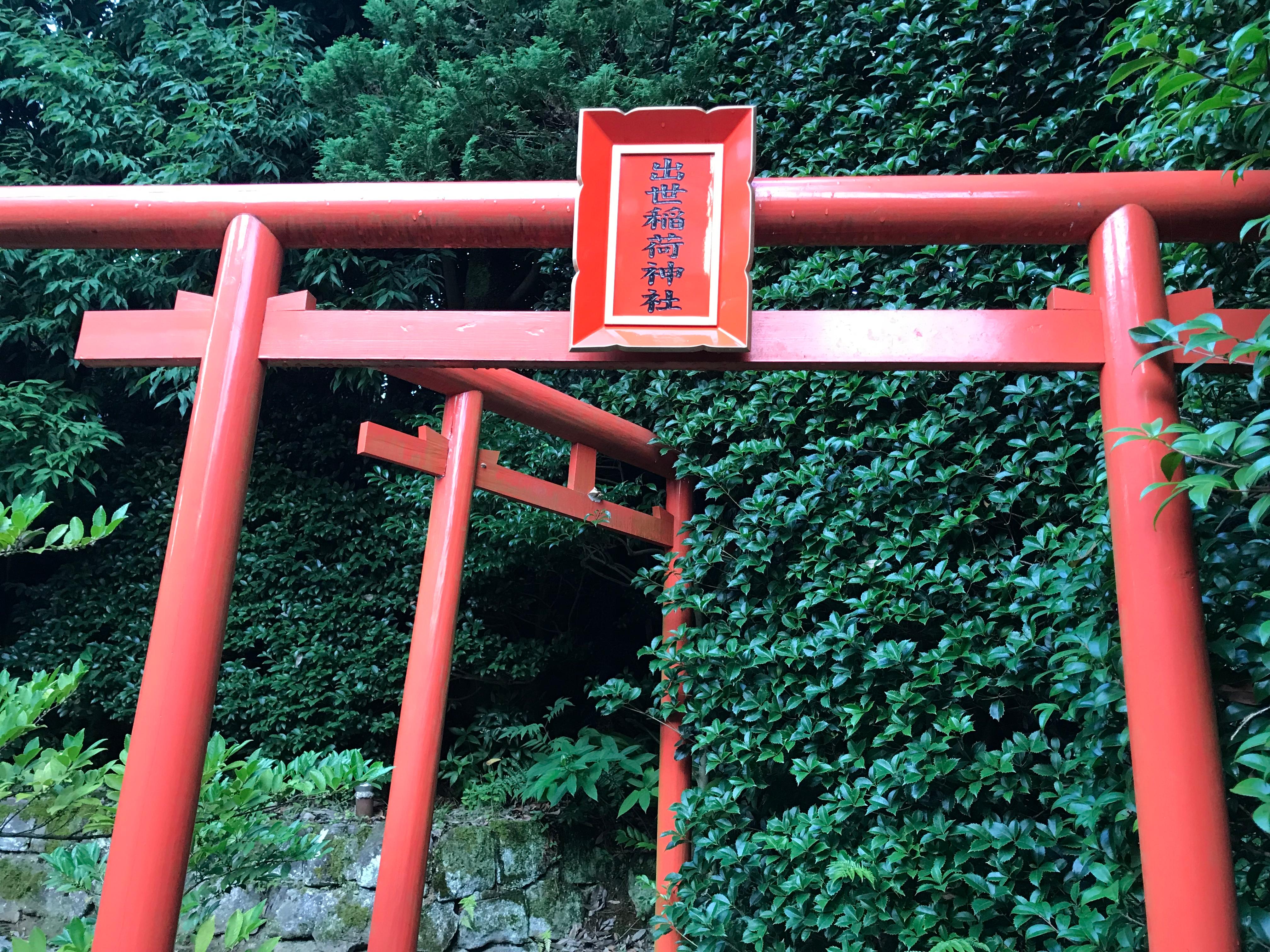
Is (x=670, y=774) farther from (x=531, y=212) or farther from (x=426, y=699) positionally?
(x=531, y=212)

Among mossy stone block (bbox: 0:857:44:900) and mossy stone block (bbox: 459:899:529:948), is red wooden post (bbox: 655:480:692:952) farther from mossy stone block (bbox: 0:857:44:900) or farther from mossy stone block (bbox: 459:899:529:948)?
mossy stone block (bbox: 0:857:44:900)

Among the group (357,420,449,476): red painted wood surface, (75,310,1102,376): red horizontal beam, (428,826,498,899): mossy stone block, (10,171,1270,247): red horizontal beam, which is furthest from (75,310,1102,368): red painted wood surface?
(428,826,498,899): mossy stone block

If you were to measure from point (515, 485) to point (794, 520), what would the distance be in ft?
4.58

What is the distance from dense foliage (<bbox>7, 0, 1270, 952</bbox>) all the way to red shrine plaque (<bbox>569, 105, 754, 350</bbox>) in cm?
102

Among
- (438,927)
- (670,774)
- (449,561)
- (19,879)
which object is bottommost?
(438,927)

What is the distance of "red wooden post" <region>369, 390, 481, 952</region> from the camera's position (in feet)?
10.4

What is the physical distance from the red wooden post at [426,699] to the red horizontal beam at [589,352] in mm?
1254

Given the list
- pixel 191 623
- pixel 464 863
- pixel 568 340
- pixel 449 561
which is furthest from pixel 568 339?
pixel 464 863

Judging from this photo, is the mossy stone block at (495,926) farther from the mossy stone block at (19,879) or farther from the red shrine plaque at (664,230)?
the red shrine plaque at (664,230)

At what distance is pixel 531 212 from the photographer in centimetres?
236

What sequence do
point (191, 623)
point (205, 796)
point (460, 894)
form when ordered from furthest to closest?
point (460, 894)
point (205, 796)
point (191, 623)

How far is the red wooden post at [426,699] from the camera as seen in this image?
10.4ft

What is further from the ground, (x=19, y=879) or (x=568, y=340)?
(x=568, y=340)

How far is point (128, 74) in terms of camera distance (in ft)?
22.0
